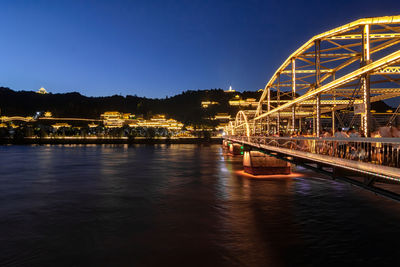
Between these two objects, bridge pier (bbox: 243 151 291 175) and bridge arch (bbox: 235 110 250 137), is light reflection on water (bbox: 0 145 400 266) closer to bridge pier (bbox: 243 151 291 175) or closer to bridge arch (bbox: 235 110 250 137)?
bridge pier (bbox: 243 151 291 175)

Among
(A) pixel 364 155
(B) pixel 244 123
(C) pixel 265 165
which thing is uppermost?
(B) pixel 244 123

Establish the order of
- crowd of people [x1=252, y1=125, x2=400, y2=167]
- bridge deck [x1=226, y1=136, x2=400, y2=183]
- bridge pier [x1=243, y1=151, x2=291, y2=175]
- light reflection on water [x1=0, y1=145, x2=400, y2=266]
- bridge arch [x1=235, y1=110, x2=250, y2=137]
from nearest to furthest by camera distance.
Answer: bridge deck [x1=226, y1=136, x2=400, y2=183]
crowd of people [x1=252, y1=125, x2=400, y2=167]
light reflection on water [x1=0, y1=145, x2=400, y2=266]
bridge pier [x1=243, y1=151, x2=291, y2=175]
bridge arch [x1=235, y1=110, x2=250, y2=137]

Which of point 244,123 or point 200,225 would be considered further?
point 244,123

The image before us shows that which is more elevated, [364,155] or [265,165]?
[364,155]

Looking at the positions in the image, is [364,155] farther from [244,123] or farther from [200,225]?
[244,123]

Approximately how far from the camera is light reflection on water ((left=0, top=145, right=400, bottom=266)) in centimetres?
1488

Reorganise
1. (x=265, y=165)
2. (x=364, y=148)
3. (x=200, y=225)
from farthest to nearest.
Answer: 1. (x=265, y=165)
2. (x=200, y=225)
3. (x=364, y=148)

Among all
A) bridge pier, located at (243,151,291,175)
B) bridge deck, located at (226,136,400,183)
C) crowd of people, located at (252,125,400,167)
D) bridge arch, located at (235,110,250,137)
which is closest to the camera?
bridge deck, located at (226,136,400,183)

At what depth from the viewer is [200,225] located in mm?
20078

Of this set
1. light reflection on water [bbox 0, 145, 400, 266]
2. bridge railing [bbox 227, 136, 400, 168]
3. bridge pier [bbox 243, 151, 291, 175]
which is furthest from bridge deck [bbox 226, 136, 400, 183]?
bridge pier [bbox 243, 151, 291, 175]

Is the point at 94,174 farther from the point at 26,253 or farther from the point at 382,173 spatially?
the point at 382,173

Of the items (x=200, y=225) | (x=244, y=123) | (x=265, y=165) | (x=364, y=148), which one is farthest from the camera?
(x=244, y=123)

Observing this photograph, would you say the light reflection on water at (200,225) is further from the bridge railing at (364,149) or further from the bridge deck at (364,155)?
the bridge railing at (364,149)

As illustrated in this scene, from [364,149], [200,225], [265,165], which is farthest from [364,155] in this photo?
[265,165]
